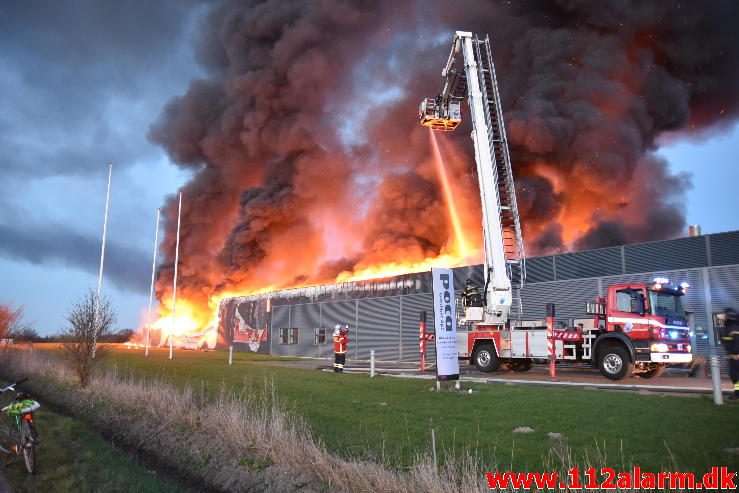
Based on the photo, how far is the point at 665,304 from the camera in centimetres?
1473

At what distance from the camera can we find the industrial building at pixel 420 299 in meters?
18.8

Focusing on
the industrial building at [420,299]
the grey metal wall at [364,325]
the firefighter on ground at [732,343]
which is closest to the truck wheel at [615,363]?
the firefighter on ground at [732,343]

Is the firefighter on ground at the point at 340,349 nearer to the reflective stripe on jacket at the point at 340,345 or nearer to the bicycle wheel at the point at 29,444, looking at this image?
the reflective stripe on jacket at the point at 340,345

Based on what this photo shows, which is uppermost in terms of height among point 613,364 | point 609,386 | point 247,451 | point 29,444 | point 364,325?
point 364,325

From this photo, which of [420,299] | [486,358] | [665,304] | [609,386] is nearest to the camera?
[609,386]

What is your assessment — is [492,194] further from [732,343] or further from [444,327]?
[732,343]

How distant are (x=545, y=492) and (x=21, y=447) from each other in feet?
21.6

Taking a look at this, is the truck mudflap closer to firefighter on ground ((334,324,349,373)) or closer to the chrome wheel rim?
the chrome wheel rim

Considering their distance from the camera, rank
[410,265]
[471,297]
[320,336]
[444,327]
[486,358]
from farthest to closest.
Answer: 1. [410,265]
2. [320,336]
3. [471,297]
4. [486,358]
5. [444,327]

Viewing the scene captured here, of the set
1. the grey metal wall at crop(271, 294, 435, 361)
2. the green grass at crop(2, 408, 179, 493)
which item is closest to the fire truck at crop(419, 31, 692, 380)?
the grey metal wall at crop(271, 294, 435, 361)

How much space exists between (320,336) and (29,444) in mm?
27238

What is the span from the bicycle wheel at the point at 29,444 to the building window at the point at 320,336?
26720 mm

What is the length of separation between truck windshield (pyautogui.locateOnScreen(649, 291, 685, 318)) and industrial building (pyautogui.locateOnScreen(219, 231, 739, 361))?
12.6 feet

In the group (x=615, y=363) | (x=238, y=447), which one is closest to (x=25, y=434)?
(x=238, y=447)
